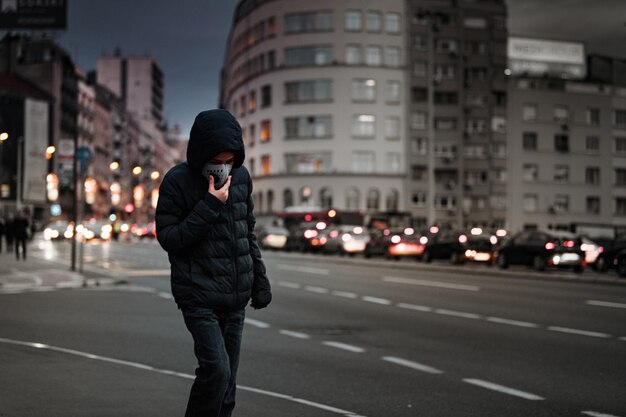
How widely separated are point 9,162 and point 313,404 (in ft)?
292

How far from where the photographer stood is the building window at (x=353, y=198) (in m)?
84.0

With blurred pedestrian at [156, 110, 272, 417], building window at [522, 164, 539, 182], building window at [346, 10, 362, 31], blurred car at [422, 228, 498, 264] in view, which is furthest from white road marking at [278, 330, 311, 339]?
building window at [522, 164, 539, 182]

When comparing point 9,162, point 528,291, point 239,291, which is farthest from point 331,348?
point 9,162

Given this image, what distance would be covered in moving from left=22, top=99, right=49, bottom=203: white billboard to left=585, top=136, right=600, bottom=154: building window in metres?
56.0

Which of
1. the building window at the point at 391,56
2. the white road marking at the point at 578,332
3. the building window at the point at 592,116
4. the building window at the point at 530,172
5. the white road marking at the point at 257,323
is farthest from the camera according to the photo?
the building window at the point at 592,116

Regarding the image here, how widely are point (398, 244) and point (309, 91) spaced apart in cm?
4855

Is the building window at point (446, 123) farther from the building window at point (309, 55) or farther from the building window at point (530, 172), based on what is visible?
the building window at point (309, 55)

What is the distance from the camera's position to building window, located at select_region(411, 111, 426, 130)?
286 feet

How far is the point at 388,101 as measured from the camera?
86562 millimetres

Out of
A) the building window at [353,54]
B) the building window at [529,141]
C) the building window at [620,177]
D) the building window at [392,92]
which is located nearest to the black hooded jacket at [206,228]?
the building window at [392,92]

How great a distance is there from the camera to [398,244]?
40406 millimetres

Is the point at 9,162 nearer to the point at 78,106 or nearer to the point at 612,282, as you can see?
the point at 78,106

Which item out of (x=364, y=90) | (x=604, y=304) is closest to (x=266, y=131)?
(x=364, y=90)

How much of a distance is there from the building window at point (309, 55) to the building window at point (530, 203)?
2350cm
